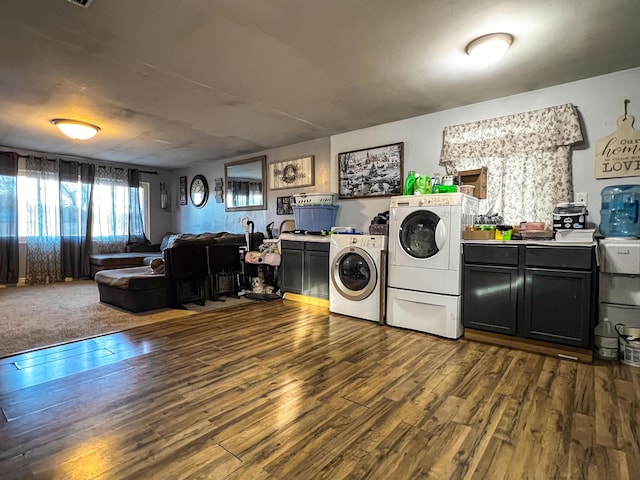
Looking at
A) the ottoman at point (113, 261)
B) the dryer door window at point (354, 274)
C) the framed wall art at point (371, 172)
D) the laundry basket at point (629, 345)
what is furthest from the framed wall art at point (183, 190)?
the laundry basket at point (629, 345)

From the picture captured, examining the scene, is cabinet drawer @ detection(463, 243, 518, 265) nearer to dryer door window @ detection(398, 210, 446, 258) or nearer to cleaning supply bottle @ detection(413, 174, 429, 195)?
dryer door window @ detection(398, 210, 446, 258)

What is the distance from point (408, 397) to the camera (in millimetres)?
2002

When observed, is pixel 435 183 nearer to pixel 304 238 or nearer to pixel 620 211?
pixel 620 211

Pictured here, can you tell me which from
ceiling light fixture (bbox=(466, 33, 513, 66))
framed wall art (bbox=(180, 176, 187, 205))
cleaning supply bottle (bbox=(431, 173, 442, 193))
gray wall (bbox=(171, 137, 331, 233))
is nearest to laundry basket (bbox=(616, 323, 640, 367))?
cleaning supply bottle (bbox=(431, 173, 442, 193))

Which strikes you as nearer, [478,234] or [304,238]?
[478,234]

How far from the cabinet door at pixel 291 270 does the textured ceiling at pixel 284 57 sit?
1773mm

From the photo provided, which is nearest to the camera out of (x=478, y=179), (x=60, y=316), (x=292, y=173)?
(x=478, y=179)

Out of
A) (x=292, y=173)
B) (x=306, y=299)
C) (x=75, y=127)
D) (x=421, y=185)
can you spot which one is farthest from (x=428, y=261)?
(x=75, y=127)

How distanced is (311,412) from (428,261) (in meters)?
1.90

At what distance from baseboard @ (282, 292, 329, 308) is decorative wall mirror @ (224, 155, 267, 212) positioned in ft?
6.26

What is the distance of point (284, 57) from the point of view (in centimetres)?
263

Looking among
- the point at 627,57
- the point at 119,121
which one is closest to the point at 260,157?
the point at 119,121

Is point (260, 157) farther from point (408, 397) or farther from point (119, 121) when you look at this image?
point (408, 397)

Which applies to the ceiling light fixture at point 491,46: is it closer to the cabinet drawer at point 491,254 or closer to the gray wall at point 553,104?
the gray wall at point 553,104
